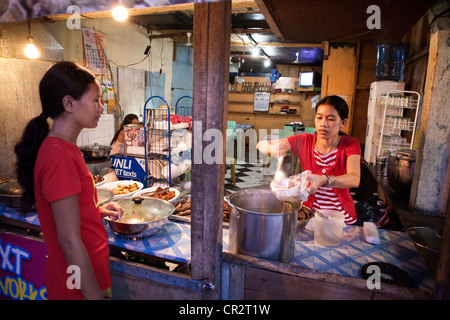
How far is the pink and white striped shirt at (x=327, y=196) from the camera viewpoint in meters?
2.44

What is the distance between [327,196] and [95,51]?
591 cm

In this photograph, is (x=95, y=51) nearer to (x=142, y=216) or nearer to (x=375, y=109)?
(x=142, y=216)

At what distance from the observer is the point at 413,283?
151 cm

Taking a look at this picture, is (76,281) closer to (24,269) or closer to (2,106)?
(24,269)

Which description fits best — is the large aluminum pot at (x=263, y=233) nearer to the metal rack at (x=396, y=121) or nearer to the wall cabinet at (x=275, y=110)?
the metal rack at (x=396, y=121)

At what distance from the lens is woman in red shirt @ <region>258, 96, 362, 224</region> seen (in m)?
2.38

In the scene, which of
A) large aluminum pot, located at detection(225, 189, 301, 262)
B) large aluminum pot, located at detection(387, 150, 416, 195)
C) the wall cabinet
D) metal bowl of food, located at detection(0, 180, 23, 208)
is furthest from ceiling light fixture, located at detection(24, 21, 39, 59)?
the wall cabinet

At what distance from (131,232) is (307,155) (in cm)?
172

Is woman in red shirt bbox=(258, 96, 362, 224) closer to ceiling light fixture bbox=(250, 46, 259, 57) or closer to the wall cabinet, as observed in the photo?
ceiling light fixture bbox=(250, 46, 259, 57)

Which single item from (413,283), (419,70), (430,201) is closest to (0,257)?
(413,283)

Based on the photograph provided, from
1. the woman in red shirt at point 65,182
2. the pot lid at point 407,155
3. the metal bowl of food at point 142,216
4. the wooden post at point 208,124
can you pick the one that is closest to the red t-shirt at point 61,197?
the woman in red shirt at point 65,182

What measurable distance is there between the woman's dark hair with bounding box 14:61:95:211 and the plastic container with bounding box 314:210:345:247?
1.66 metres

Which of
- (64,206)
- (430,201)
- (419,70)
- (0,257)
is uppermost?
(419,70)

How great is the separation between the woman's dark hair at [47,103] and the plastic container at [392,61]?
19.8 ft
